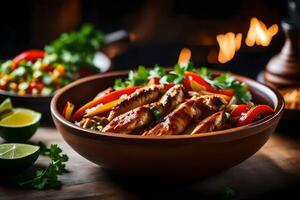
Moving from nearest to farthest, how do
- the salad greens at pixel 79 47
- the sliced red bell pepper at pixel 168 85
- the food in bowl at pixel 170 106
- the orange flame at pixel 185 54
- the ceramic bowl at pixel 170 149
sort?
the ceramic bowl at pixel 170 149 < the food in bowl at pixel 170 106 < the sliced red bell pepper at pixel 168 85 < the salad greens at pixel 79 47 < the orange flame at pixel 185 54

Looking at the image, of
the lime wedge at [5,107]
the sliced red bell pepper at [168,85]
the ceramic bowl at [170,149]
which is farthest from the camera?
the lime wedge at [5,107]

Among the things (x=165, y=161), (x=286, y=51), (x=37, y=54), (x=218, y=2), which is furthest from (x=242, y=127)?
(x=218, y=2)

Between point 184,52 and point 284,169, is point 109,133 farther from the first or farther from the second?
point 184,52

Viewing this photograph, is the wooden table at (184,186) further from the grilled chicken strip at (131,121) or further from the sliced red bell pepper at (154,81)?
the sliced red bell pepper at (154,81)

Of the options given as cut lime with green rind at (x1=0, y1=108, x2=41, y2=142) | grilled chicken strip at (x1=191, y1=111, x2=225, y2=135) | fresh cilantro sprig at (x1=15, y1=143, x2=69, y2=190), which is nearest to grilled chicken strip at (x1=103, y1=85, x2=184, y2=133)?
grilled chicken strip at (x1=191, y1=111, x2=225, y2=135)

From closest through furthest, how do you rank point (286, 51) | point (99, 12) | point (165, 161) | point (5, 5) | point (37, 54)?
point (165, 161), point (286, 51), point (37, 54), point (5, 5), point (99, 12)

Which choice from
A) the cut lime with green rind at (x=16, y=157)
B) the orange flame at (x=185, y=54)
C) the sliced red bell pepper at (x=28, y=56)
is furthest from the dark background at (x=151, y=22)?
the cut lime with green rind at (x=16, y=157)

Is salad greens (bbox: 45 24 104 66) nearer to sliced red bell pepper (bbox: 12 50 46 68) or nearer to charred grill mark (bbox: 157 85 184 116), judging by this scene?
sliced red bell pepper (bbox: 12 50 46 68)
